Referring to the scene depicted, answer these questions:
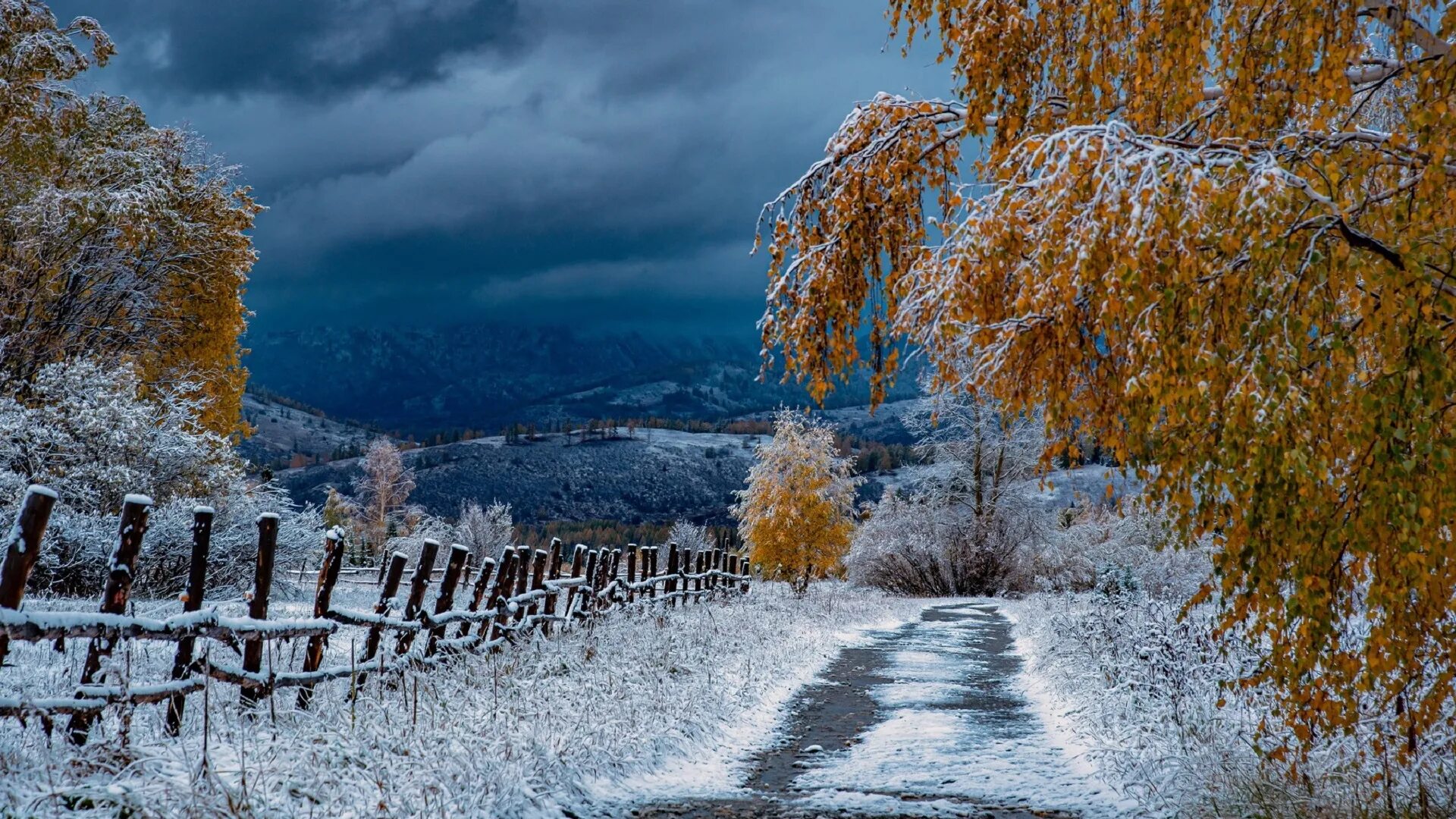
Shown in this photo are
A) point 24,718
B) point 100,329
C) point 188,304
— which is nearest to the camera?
point 24,718

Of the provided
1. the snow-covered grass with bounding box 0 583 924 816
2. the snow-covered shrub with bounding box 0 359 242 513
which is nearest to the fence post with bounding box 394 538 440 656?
the snow-covered grass with bounding box 0 583 924 816

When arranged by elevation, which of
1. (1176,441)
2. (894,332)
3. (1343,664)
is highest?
(894,332)

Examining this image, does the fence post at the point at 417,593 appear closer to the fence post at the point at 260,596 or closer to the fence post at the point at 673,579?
the fence post at the point at 260,596

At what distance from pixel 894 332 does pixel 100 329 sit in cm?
2327

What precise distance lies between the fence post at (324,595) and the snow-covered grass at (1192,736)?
583cm

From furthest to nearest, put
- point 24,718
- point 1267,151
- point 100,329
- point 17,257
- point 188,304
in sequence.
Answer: point 188,304, point 100,329, point 17,257, point 24,718, point 1267,151

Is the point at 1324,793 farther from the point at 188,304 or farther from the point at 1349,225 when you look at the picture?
the point at 188,304

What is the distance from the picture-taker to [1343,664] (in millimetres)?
4047

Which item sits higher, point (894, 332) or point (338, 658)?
point (894, 332)

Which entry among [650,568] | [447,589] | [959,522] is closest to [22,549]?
[447,589]

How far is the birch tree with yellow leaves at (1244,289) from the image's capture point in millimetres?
3666

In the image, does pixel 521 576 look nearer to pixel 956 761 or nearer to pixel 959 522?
pixel 956 761

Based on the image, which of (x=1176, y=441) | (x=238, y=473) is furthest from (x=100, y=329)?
(x=1176, y=441)

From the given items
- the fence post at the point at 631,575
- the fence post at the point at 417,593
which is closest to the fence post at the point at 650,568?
the fence post at the point at 631,575
